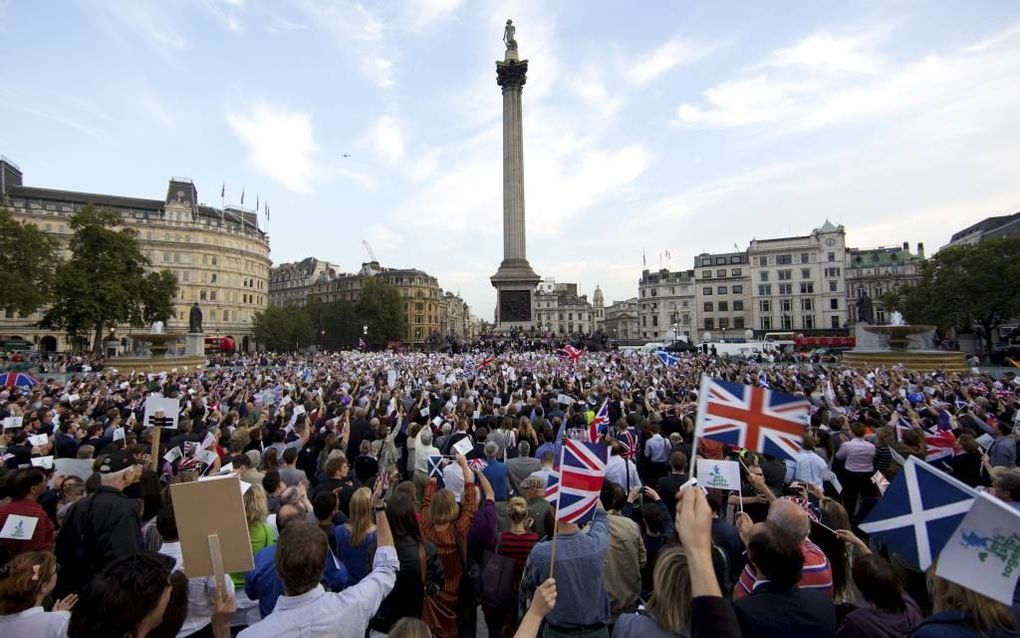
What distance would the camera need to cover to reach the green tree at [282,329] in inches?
3391

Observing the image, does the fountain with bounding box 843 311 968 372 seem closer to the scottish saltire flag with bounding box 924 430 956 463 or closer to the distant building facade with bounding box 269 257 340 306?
the scottish saltire flag with bounding box 924 430 956 463

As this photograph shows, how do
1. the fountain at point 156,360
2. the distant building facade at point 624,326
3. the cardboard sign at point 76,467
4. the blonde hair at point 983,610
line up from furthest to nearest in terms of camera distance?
the distant building facade at point 624,326 < the fountain at point 156,360 < the cardboard sign at point 76,467 < the blonde hair at point 983,610

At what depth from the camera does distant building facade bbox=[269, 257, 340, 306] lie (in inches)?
5512

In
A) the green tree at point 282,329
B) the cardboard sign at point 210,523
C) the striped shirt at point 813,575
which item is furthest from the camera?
the green tree at point 282,329

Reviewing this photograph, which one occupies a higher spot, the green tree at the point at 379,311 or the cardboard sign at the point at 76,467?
the green tree at the point at 379,311

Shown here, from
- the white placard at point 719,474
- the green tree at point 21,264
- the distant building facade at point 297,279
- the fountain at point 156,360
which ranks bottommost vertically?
the white placard at point 719,474

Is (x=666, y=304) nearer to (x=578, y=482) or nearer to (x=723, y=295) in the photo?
(x=723, y=295)

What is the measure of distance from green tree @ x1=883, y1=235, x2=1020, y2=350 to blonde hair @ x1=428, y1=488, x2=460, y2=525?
2386 inches

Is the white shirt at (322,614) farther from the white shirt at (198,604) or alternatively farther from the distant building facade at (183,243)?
the distant building facade at (183,243)

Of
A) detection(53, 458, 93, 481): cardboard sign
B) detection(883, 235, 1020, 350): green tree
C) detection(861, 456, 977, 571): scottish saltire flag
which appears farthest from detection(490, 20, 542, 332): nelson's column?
detection(861, 456, 977, 571): scottish saltire flag

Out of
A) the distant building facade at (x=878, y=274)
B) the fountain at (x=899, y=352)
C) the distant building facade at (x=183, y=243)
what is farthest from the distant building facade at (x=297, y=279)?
the fountain at (x=899, y=352)

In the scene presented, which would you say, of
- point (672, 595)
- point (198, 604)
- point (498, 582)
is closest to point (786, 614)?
point (672, 595)

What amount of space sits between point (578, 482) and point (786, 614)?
5.32ft

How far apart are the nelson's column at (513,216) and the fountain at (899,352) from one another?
2831cm
